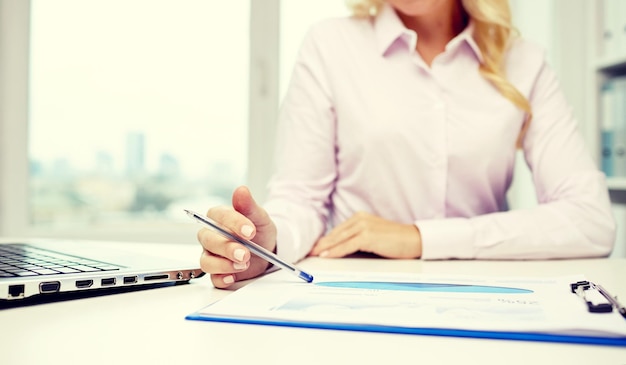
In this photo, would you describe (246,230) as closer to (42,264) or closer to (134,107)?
(42,264)

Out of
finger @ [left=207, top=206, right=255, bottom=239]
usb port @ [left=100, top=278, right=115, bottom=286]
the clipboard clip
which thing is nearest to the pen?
finger @ [left=207, top=206, right=255, bottom=239]

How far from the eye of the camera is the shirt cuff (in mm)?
847

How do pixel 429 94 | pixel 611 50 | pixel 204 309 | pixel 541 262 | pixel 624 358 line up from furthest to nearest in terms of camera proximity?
pixel 611 50, pixel 429 94, pixel 541 262, pixel 204 309, pixel 624 358

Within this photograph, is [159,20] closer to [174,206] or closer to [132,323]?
[174,206]

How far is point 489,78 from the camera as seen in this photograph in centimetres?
114

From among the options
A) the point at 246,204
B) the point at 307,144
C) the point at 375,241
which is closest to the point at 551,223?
the point at 375,241

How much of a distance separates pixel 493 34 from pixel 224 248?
2.91ft

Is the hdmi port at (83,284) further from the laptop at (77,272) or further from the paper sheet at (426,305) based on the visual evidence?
the paper sheet at (426,305)

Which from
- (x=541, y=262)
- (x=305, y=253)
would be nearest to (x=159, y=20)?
(x=305, y=253)

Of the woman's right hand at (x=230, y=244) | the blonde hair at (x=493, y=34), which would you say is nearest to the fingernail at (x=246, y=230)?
the woman's right hand at (x=230, y=244)

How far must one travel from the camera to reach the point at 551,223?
3.01ft

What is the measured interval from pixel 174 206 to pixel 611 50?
1724 millimetres

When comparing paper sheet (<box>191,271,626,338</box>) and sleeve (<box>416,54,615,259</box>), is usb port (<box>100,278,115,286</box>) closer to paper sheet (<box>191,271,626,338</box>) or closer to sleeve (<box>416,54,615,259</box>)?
paper sheet (<box>191,271,626,338</box>)

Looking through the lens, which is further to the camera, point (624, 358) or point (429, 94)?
point (429, 94)
